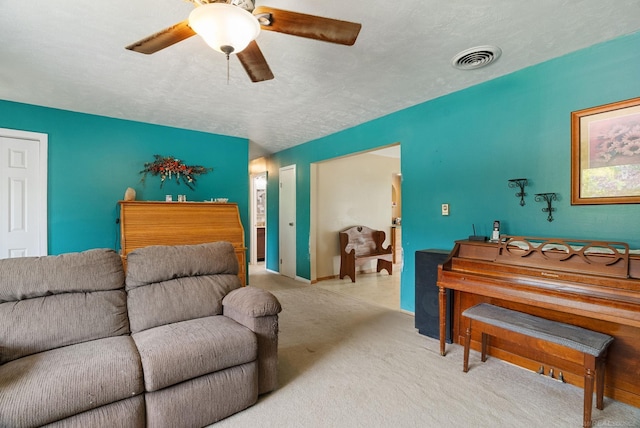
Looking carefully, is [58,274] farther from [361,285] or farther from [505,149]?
[361,285]

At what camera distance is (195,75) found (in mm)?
2600

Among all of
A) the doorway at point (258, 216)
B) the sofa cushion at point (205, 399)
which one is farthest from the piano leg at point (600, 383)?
the doorway at point (258, 216)

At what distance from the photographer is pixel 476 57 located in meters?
2.26

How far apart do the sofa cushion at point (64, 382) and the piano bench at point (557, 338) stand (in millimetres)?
2139

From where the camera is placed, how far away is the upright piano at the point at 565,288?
1.70m

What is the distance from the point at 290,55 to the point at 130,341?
2.19 meters

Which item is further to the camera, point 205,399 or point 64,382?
point 205,399

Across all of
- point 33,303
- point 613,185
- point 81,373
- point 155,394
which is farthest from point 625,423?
point 33,303

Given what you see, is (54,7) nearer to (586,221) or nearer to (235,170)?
(235,170)

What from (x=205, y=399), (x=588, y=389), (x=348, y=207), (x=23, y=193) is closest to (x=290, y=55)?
(x=205, y=399)

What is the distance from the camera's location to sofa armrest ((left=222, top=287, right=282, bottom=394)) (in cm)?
186

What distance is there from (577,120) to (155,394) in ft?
10.7

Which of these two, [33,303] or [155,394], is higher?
[33,303]

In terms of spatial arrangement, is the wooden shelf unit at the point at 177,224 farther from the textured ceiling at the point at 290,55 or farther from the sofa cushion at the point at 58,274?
the sofa cushion at the point at 58,274
